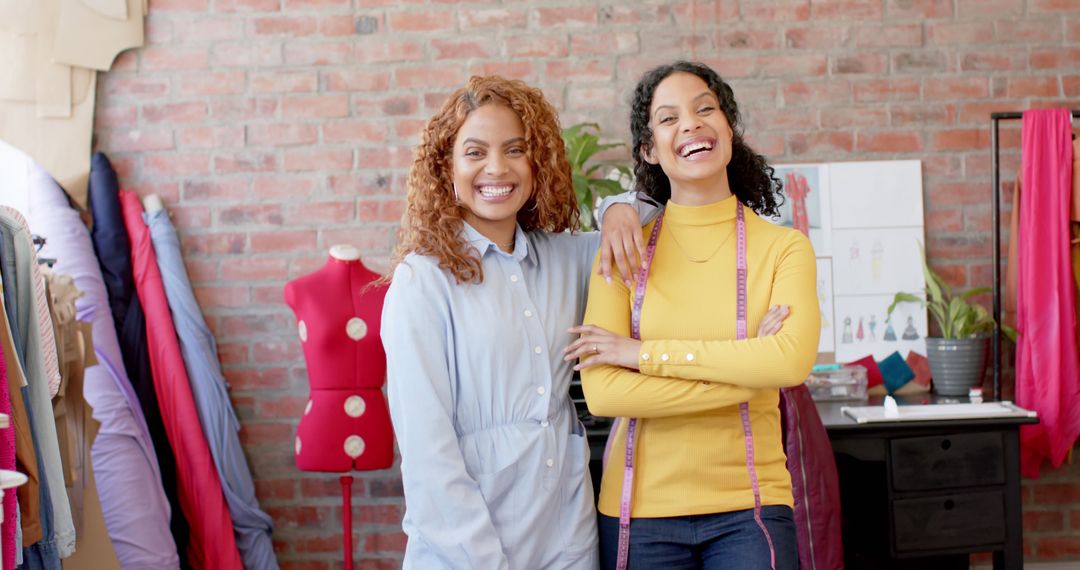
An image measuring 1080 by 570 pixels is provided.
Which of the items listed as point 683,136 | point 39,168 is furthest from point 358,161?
point 683,136

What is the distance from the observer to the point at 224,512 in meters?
3.06

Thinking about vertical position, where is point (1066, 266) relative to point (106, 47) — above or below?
below

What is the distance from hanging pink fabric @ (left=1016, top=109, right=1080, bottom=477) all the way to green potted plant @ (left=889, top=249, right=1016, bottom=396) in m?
0.12

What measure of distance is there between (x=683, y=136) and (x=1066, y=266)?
188 centimetres

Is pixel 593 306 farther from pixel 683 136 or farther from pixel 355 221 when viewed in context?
pixel 355 221

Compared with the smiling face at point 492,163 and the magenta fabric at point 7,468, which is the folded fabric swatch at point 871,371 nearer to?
the smiling face at point 492,163

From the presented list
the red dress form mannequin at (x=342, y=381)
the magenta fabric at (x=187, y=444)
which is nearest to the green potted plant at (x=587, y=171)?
the red dress form mannequin at (x=342, y=381)

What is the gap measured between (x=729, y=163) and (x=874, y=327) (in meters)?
1.63

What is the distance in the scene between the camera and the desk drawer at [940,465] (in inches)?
105

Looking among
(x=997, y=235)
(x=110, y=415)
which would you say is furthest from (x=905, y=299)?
(x=110, y=415)

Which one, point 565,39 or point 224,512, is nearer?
point 224,512

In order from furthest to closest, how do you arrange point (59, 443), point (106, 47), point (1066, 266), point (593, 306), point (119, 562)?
point (106, 47) → point (1066, 266) → point (119, 562) → point (59, 443) → point (593, 306)

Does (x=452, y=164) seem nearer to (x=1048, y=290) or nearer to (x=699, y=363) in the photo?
(x=699, y=363)

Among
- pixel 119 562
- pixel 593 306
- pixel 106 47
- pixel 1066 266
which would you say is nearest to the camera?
pixel 593 306
